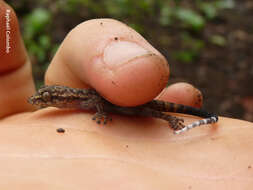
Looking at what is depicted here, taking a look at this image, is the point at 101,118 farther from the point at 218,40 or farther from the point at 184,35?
the point at 218,40

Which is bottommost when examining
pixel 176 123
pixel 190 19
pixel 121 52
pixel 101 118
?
pixel 176 123

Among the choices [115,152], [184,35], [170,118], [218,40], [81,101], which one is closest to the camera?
[115,152]

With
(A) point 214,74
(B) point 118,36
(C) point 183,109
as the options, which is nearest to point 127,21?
(A) point 214,74

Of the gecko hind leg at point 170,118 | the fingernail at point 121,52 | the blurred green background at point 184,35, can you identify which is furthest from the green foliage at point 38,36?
the fingernail at point 121,52

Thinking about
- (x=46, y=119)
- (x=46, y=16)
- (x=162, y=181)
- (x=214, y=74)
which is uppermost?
(x=46, y=16)

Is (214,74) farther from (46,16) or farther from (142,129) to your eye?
(142,129)

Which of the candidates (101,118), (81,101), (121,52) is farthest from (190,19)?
(121,52)
